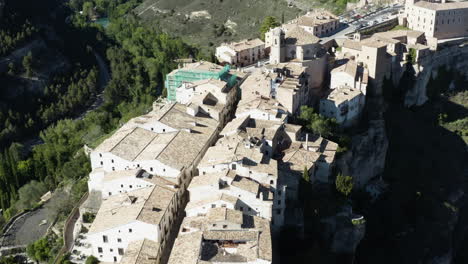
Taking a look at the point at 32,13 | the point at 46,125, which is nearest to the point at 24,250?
the point at 46,125

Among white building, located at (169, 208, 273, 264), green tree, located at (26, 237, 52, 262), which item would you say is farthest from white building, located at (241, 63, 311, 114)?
green tree, located at (26, 237, 52, 262)

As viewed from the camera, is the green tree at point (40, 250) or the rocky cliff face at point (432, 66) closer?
the green tree at point (40, 250)

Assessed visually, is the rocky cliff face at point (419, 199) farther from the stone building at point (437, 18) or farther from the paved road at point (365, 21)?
the paved road at point (365, 21)

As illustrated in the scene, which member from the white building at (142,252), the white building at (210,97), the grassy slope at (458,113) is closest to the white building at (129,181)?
the white building at (142,252)

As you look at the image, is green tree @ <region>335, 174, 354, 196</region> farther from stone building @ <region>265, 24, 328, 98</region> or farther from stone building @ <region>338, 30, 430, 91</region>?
stone building @ <region>338, 30, 430, 91</region>

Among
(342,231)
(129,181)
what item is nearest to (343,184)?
(342,231)

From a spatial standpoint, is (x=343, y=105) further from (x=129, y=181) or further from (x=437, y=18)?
(x=437, y=18)
